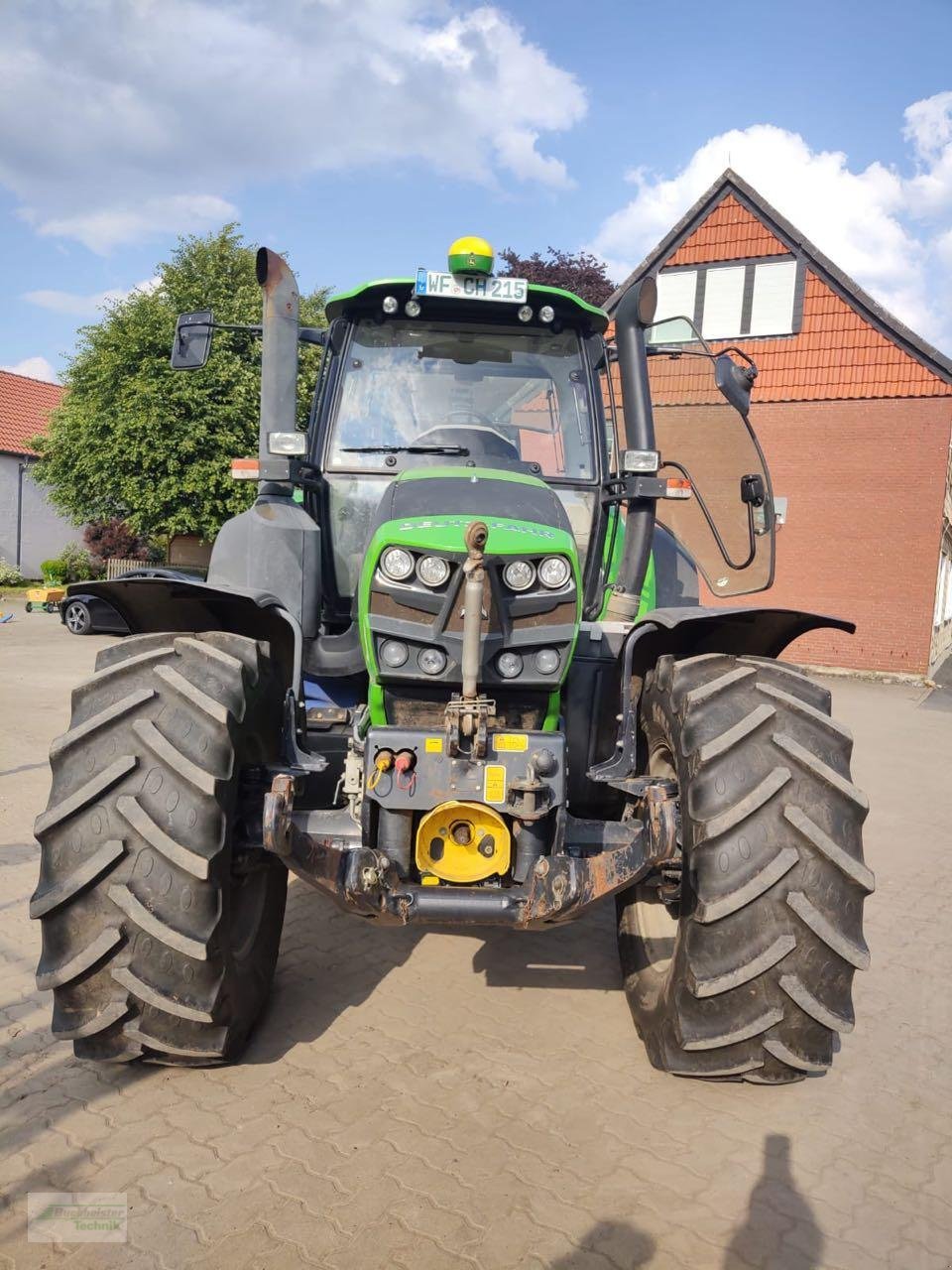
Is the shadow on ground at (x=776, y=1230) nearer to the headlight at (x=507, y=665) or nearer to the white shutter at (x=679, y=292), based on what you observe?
the headlight at (x=507, y=665)

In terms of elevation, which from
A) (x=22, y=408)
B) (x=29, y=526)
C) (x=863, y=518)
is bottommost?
(x=29, y=526)

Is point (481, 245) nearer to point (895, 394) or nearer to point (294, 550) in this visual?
point (294, 550)

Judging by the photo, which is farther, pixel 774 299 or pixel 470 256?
pixel 774 299

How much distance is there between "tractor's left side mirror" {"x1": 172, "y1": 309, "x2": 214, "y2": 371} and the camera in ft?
14.2

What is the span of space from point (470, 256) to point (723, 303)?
1586cm

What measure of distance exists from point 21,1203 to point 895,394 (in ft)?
Answer: 56.9

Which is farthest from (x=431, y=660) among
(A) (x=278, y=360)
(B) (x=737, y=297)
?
(B) (x=737, y=297)

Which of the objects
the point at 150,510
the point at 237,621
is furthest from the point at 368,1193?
the point at 150,510

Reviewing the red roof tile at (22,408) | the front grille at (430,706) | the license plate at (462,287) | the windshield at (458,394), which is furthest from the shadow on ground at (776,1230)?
the red roof tile at (22,408)

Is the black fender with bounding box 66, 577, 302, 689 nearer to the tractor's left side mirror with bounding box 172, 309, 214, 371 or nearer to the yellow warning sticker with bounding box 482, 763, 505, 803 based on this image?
the yellow warning sticker with bounding box 482, 763, 505, 803

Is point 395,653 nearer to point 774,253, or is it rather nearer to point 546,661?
point 546,661

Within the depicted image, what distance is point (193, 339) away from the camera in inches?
171

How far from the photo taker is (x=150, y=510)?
20.9 metres

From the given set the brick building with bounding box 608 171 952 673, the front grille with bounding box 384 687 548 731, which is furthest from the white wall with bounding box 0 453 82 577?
the front grille with bounding box 384 687 548 731
